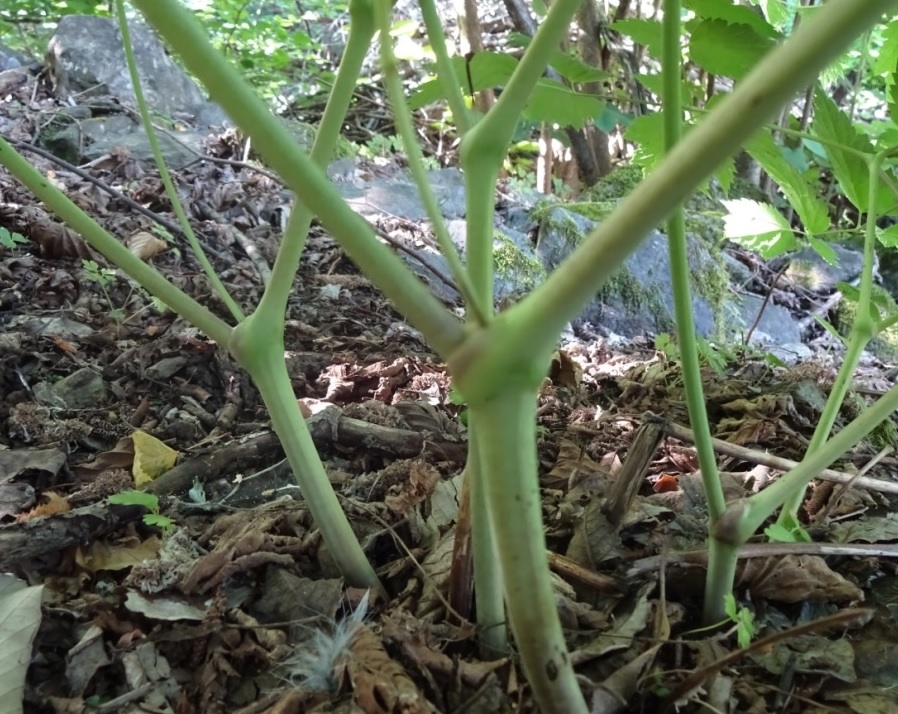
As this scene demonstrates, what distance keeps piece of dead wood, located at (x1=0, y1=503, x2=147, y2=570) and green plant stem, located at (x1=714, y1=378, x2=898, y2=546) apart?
33.9 inches

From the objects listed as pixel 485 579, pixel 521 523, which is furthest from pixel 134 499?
pixel 521 523

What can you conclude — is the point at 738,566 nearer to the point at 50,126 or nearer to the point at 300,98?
the point at 50,126

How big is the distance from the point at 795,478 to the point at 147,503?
86 centimetres

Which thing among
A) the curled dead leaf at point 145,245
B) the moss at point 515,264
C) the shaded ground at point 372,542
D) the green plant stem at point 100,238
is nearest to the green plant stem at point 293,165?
the green plant stem at point 100,238

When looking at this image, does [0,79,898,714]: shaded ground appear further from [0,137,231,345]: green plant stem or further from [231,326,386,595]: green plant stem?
[0,137,231,345]: green plant stem

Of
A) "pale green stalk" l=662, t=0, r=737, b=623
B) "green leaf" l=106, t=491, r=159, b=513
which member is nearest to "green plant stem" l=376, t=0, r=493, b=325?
"pale green stalk" l=662, t=0, r=737, b=623

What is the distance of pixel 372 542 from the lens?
3.23 feet

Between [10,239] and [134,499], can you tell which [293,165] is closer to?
[134,499]

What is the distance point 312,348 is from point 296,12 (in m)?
6.35

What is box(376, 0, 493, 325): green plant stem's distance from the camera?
19.0 inches

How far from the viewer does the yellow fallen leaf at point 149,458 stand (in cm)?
119

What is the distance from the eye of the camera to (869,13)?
0.31m

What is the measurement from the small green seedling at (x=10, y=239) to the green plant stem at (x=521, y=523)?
209cm

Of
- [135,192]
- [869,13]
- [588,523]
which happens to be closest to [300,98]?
[135,192]
